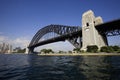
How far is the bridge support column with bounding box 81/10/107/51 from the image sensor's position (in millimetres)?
67325

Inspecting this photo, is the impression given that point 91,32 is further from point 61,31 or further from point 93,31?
point 61,31

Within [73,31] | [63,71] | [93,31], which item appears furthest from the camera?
[73,31]

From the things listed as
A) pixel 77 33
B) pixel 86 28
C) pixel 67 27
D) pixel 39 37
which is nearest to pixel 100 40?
pixel 86 28

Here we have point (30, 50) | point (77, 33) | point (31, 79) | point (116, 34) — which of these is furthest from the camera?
point (30, 50)

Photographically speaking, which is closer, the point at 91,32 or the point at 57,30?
the point at 91,32

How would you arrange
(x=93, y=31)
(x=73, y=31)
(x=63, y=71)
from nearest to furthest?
1. (x=63, y=71)
2. (x=93, y=31)
3. (x=73, y=31)

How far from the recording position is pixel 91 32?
68562 millimetres

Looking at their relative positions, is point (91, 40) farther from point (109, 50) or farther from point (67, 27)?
point (67, 27)

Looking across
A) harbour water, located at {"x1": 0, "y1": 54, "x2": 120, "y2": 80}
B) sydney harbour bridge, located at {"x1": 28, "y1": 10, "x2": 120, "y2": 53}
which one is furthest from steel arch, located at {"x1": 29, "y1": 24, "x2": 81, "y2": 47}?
harbour water, located at {"x1": 0, "y1": 54, "x2": 120, "y2": 80}

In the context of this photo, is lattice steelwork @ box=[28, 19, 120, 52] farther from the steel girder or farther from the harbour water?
the harbour water

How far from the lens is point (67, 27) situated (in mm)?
97438

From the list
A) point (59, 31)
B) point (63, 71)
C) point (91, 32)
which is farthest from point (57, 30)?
point (63, 71)

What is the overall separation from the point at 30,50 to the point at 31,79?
502 feet

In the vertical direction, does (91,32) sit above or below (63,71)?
above
